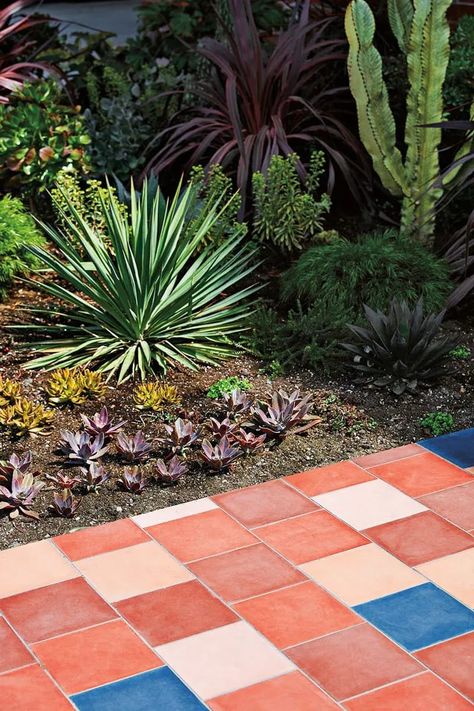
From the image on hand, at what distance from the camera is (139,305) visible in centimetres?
455

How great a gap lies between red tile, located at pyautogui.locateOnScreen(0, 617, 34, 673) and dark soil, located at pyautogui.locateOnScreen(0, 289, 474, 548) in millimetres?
495

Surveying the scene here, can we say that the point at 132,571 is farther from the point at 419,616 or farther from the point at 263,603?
the point at 419,616

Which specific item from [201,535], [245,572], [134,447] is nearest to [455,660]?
[245,572]

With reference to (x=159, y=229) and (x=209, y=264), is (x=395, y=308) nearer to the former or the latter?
(x=209, y=264)

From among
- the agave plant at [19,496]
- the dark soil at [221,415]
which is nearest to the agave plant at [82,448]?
the dark soil at [221,415]

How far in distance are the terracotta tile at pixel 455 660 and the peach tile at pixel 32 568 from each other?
1.11 m

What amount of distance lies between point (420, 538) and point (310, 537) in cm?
36

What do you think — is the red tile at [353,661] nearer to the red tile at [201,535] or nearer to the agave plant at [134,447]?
the red tile at [201,535]

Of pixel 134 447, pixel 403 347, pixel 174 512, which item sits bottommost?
pixel 174 512

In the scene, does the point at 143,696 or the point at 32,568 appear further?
the point at 32,568

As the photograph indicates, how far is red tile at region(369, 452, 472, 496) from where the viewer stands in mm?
3746

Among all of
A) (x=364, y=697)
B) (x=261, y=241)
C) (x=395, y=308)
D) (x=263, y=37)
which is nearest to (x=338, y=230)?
(x=261, y=241)

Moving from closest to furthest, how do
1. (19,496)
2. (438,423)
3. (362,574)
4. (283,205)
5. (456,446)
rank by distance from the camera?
1. (362,574)
2. (19,496)
3. (456,446)
4. (438,423)
5. (283,205)

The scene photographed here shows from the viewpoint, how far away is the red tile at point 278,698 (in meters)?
2.62
